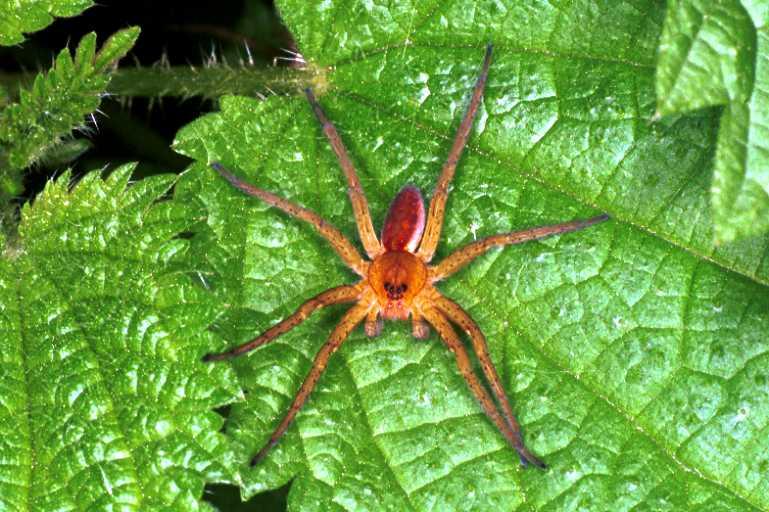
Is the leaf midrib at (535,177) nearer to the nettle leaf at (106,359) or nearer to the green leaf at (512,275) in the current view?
the green leaf at (512,275)

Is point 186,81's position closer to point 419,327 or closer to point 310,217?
point 310,217

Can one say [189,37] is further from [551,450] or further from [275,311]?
[551,450]

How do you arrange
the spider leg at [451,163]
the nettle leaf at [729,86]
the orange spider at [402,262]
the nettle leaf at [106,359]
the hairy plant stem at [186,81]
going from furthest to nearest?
the hairy plant stem at [186,81] → the spider leg at [451,163] → the orange spider at [402,262] → the nettle leaf at [106,359] → the nettle leaf at [729,86]

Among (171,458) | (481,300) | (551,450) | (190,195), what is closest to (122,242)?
(190,195)

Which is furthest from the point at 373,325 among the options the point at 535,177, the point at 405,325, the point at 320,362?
the point at 535,177

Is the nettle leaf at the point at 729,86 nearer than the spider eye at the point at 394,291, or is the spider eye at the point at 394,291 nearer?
the nettle leaf at the point at 729,86

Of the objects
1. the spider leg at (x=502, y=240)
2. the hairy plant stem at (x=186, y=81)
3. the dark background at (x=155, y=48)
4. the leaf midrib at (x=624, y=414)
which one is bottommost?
the leaf midrib at (x=624, y=414)

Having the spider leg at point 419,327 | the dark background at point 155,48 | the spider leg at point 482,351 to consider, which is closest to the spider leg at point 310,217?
the spider leg at point 419,327
